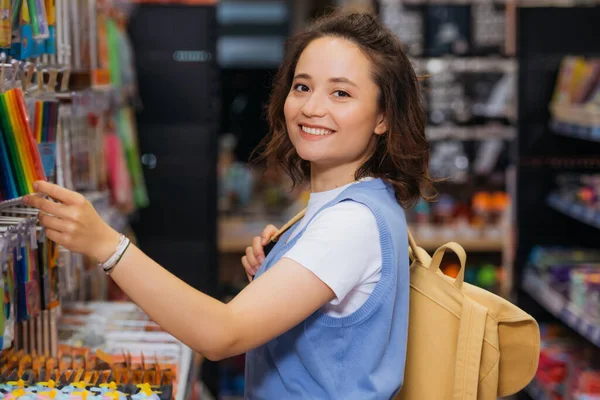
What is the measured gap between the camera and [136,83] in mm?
5281

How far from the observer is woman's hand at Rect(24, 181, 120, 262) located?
169 centimetres

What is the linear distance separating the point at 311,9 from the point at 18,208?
8060 millimetres

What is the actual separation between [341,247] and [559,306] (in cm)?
305

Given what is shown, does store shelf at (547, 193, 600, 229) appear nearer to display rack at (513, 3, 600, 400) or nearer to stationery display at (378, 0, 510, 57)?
display rack at (513, 3, 600, 400)

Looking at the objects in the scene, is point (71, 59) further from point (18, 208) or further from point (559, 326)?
point (559, 326)

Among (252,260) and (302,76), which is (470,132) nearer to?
(252,260)

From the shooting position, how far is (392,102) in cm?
208

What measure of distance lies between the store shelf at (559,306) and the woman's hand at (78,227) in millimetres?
2728

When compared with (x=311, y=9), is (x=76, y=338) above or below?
below

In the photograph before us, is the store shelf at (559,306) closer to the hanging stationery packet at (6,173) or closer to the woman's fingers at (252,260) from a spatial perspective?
the woman's fingers at (252,260)

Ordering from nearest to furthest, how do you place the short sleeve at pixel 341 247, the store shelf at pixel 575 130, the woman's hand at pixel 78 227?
1. the woman's hand at pixel 78 227
2. the short sleeve at pixel 341 247
3. the store shelf at pixel 575 130

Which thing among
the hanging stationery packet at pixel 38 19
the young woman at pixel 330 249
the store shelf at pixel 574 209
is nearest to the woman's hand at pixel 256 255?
the young woman at pixel 330 249

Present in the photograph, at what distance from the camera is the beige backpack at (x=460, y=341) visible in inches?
81.5

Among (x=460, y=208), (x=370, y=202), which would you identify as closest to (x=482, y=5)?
(x=460, y=208)
